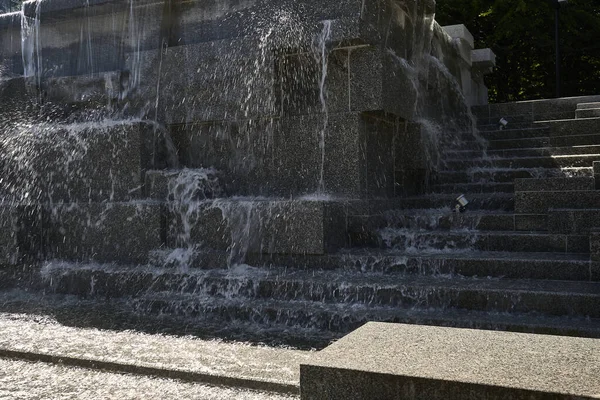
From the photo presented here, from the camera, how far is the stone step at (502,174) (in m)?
7.29

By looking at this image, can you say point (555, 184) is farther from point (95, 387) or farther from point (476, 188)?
point (95, 387)

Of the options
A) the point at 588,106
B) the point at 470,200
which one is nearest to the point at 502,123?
the point at 588,106

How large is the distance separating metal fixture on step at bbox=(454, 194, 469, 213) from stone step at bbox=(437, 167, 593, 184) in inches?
44.8

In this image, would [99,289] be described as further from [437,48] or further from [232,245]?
[437,48]

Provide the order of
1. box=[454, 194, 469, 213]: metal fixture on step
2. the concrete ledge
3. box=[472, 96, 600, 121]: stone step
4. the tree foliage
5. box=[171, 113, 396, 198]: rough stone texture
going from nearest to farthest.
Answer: the concrete ledge → box=[171, 113, 396, 198]: rough stone texture → box=[454, 194, 469, 213]: metal fixture on step → box=[472, 96, 600, 121]: stone step → the tree foliage

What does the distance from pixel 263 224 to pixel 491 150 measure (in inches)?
178

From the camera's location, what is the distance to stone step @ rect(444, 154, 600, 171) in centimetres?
747

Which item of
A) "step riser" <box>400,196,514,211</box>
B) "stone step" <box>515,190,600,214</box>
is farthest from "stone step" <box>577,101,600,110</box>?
"stone step" <box>515,190,600,214</box>

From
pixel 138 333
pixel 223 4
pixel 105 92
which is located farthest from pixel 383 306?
pixel 105 92

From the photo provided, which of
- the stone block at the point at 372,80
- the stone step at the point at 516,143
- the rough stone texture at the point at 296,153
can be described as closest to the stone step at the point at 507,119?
the stone step at the point at 516,143

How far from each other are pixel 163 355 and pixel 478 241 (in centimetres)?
318

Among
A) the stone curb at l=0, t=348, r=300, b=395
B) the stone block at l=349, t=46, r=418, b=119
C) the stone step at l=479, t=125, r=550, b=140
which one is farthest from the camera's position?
the stone step at l=479, t=125, r=550, b=140

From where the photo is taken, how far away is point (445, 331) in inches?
116

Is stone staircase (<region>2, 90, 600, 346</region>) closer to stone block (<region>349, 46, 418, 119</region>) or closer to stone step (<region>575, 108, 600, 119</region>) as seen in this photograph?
stone block (<region>349, 46, 418, 119</region>)
